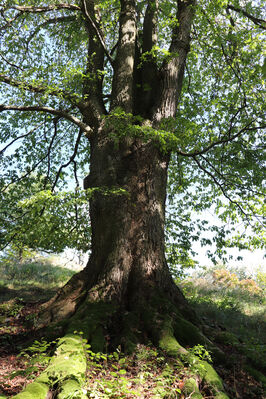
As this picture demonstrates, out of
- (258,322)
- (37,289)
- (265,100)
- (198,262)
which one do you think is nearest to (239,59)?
(265,100)

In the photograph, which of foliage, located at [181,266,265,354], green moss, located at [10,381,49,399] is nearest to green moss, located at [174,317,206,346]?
foliage, located at [181,266,265,354]

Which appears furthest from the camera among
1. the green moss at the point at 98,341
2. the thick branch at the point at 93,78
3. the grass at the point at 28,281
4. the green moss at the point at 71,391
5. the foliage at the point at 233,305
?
the grass at the point at 28,281

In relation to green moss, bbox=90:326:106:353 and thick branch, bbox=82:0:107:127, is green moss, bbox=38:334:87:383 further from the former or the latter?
thick branch, bbox=82:0:107:127

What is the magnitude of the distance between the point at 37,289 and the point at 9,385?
6.20 metres

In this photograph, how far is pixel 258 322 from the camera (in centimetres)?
735

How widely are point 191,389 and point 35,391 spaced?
1.60 m

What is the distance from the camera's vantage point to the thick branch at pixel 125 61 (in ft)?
22.2

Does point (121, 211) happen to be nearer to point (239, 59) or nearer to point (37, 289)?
point (37, 289)

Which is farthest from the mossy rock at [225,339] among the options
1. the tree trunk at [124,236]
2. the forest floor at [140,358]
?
the tree trunk at [124,236]

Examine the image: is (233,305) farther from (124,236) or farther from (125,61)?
(125,61)

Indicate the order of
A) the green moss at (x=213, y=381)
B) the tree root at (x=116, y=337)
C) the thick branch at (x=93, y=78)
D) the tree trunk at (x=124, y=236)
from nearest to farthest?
the tree root at (x=116, y=337), the green moss at (x=213, y=381), the tree trunk at (x=124, y=236), the thick branch at (x=93, y=78)

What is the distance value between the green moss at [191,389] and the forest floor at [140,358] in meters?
0.05

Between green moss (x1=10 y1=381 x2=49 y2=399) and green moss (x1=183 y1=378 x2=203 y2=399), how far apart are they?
1431 mm

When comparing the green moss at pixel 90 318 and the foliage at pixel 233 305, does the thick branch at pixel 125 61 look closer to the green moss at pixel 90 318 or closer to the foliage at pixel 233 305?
the green moss at pixel 90 318
